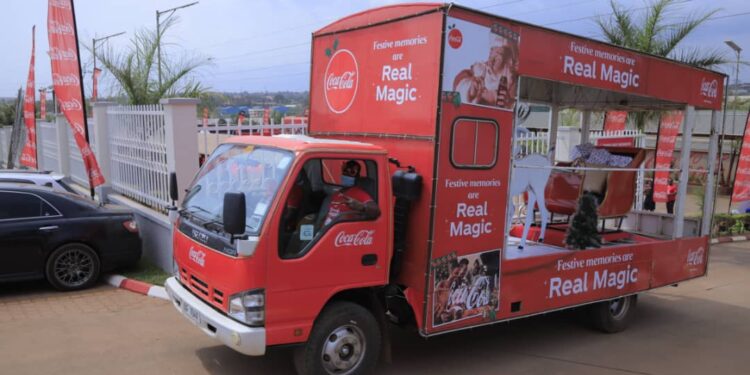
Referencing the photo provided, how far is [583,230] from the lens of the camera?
239 inches

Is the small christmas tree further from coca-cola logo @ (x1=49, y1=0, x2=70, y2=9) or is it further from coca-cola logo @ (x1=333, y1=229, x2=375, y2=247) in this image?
coca-cola logo @ (x1=49, y1=0, x2=70, y2=9)

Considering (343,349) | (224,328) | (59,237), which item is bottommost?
(343,349)

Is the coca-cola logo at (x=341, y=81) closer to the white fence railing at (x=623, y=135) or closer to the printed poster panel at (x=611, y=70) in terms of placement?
the printed poster panel at (x=611, y=70)

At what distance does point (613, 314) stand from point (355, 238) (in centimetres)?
382

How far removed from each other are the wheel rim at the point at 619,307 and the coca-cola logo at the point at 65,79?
874cm

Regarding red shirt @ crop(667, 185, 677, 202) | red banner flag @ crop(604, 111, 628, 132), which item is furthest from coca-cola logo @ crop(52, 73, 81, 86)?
red shirt @ crop(667, 185, 677, 202)

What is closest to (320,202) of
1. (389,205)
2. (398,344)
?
(389,205)

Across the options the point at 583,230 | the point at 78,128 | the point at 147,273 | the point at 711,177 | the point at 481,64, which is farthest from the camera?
the point at 78,128

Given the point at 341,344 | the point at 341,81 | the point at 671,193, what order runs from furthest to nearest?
the point at 671,193
the point at 341,81
the point at 341,344

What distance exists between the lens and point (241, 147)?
486 cm

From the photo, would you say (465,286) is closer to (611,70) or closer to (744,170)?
(611,70)

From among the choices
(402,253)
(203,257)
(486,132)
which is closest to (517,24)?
(486,132)

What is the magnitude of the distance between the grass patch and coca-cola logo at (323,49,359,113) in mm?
3670

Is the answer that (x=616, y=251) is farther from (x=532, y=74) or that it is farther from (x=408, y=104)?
(x=408, y=104)
